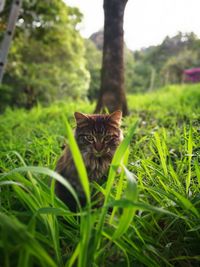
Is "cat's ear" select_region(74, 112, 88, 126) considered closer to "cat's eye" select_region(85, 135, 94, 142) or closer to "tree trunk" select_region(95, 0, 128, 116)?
Result: "cat's eye" select_region(85, 135, 94, 142)

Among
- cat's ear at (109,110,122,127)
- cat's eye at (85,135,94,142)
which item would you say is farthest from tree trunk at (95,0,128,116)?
cat's eye at (85,135,94,142)

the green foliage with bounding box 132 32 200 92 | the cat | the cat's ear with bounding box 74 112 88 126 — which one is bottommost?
the cat

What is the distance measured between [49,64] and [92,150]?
10.9 metres

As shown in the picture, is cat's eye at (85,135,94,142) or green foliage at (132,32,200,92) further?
green foliage at (132,32,200,92)

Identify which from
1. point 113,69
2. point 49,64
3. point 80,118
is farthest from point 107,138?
point 49,64

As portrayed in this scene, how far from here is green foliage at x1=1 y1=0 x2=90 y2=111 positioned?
10.3m

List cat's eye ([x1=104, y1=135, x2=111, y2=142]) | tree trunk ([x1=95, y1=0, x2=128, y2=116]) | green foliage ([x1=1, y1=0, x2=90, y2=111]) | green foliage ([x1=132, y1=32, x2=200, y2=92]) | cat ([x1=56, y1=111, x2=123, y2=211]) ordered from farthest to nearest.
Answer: green foliage ([x1=132, y1=32, x2=200, y2=92]) → green foliage ([x1=1, y1=0, x2=90, y2=111]) → tree trunk ([x1=95, y1=0, x2=128, y2=116]) → cat's eye ([x1=104, y1=135, x2=111, y2=142]) → cat ([x1=56, y1=111, x2=123, y2=211])

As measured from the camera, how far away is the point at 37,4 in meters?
7.57

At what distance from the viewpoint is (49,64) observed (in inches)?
481

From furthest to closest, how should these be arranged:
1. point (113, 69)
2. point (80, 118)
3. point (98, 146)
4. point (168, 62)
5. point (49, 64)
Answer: point (168, 62), point (49, 64), point (113, 69), point (80, 118), point (98, 146)

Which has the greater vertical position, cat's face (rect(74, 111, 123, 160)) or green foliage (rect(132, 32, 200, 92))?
green foliage (rect(132, 32, 200, 92))

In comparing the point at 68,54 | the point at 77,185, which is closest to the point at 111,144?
the point at 77,185

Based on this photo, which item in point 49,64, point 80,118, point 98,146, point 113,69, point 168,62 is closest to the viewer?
point 98,146

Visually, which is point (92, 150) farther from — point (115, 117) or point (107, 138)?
point (115, 117)
